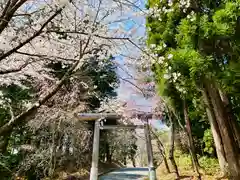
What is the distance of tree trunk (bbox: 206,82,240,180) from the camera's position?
493cm

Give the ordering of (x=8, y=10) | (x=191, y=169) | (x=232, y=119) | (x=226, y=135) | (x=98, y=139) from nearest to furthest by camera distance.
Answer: (x=8, y=10)
(x=226, y=135)
(x=232, y=119)
(x=98, y=139)
(x=191, y=169)

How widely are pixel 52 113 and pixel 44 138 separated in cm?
134

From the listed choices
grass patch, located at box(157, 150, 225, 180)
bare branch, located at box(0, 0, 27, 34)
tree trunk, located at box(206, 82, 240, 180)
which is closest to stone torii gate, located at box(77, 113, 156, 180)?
grass patch, located at box(157, 150, 225, 180)

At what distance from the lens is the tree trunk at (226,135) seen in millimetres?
4926

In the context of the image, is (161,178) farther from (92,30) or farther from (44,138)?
(92,30)

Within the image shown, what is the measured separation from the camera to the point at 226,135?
5051 millimetres

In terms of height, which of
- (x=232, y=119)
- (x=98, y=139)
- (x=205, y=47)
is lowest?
(x=98, y=139)

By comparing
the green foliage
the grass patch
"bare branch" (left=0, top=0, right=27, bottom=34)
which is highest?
the green foliage

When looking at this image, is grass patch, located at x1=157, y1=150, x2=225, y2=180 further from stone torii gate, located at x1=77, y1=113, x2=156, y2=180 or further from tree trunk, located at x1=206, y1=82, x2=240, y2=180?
tree trunk, located at x1=206, y1=82, x2=240, y2=180

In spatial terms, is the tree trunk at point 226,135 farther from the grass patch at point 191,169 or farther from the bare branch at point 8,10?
the bare branch at point 8,10

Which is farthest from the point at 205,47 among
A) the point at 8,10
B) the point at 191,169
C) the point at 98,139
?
the point at 191,169

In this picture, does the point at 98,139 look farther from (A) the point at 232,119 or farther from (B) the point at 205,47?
(B) the point at 205,47

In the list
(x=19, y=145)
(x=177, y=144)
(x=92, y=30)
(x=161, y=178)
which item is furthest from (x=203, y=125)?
(x=92, y=30)

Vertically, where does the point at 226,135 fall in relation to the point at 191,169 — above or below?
above
